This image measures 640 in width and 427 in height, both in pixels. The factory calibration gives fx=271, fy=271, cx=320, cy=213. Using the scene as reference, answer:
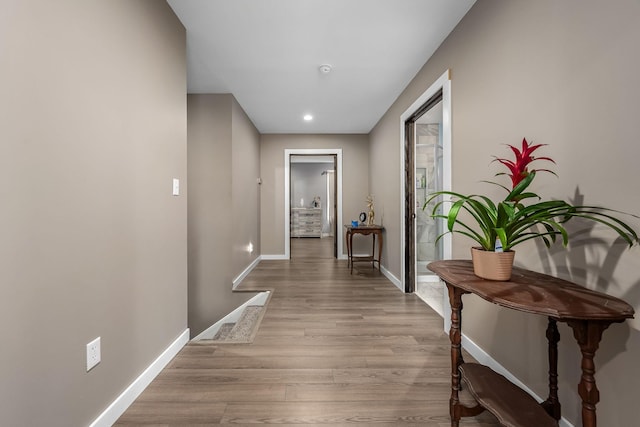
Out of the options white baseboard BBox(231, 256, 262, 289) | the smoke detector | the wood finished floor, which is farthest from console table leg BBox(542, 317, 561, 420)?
white baseboard BBox(231, 256, 262, 289)

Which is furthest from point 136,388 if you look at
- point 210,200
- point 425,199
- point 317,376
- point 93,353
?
point 425,199

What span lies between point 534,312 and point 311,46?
95.6 inches

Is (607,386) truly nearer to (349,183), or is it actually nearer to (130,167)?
(130,167)

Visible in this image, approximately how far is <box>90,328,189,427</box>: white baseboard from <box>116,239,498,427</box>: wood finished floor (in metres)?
0.03

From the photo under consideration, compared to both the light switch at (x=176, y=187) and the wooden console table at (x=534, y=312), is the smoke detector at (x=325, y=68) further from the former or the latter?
the wooden console table at (x=534, y=312)

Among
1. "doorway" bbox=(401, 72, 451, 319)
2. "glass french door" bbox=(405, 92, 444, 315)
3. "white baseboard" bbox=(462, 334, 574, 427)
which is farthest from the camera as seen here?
"glass french door" bbox=(405, 92, 444, 315)

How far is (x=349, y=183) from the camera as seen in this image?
525 cm

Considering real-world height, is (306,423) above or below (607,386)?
below

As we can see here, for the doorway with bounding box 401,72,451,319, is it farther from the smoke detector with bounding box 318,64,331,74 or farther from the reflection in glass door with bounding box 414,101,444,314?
the smoke detector with bounding box 318,64,331,74

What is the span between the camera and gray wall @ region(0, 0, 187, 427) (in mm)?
892

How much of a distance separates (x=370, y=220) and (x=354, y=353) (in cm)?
277

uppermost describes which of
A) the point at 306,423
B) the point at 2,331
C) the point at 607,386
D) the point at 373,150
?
the point at 373,150

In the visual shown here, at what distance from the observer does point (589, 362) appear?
83cm

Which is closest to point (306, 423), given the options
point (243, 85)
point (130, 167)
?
point (130, 167)
